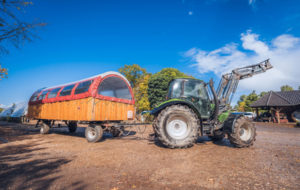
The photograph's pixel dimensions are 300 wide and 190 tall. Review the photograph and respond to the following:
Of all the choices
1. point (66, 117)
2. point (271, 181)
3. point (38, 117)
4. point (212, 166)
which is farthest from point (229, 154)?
point (38, 117)

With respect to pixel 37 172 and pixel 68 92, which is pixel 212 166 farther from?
pixel 68 92

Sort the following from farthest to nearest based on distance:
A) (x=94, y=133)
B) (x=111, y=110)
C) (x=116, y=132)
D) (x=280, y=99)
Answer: (x=280, y=99) < (x=116, y=132) < (x=111, y=110) < (x=94, y=133)

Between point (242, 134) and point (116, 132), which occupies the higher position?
point (242, 134)

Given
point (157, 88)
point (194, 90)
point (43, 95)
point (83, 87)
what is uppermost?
point (157, 88)

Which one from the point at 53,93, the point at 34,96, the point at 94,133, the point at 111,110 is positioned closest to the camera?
the point at 94,133

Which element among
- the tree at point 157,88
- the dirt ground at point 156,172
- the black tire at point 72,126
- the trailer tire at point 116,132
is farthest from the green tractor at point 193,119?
the tree at point 157,88

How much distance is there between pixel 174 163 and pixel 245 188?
1635 millimetres

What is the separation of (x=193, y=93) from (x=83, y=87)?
5489 millimetres

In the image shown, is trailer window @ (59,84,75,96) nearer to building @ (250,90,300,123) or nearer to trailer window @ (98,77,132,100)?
trailer window @ (98,77,132,100)

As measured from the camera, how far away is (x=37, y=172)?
330cm

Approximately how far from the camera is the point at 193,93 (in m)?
5.79

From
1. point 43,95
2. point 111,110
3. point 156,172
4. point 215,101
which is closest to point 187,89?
point 215,101

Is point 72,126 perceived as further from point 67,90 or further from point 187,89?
point 187,89

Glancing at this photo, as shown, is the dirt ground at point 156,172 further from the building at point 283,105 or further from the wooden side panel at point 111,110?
the building at point 283,105
